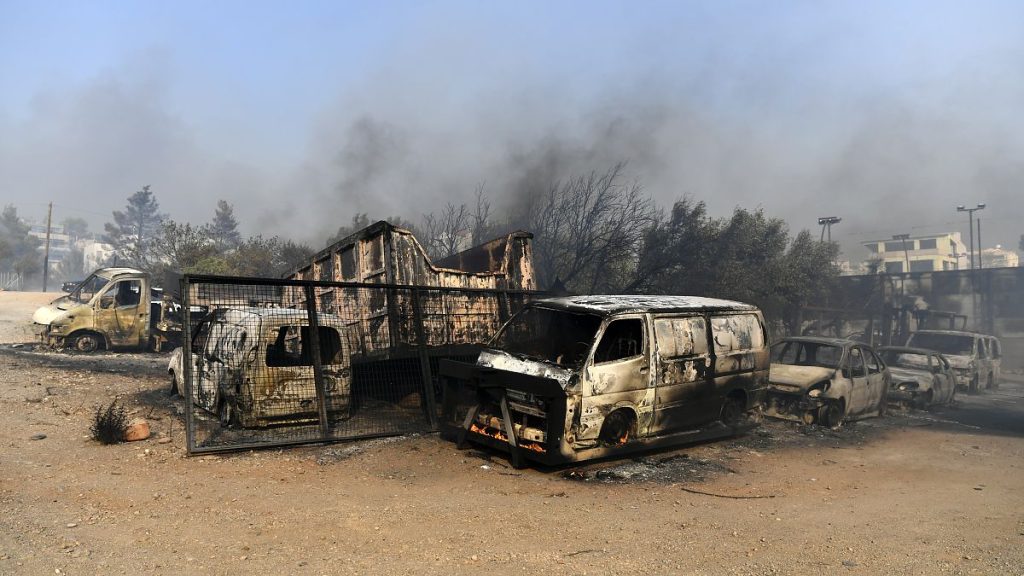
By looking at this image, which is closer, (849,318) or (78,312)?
(78,312)

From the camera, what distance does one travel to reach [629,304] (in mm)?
6980

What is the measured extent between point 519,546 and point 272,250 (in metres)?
30.4

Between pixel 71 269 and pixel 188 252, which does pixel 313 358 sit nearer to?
pixel 188 252

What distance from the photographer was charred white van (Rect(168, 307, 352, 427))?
6.79 m

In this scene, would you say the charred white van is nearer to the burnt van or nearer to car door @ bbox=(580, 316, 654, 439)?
the burnt van

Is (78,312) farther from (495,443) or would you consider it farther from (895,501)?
(895,501)

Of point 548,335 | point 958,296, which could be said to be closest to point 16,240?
point 548,335

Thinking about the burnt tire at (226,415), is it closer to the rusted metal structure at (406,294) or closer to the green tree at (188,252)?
the rusted metal structure at (406,294)

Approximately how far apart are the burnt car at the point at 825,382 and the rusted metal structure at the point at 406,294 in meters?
4.25

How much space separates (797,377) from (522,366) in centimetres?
529

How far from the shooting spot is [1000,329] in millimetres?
28859

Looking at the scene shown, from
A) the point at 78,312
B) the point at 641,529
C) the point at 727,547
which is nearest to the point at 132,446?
Result: the point at 641,529

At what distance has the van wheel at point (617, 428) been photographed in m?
6.40

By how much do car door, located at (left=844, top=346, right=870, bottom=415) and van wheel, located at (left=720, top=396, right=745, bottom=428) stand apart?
280cm
